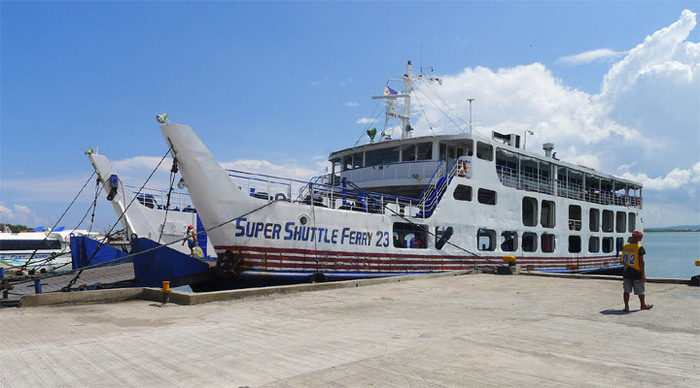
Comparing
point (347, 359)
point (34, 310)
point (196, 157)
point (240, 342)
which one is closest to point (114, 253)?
point (196, 157)

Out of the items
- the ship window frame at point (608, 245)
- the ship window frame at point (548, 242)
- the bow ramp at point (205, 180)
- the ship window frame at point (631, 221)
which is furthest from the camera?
the ship window frame at point (631, 221)

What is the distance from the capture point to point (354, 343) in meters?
5.84

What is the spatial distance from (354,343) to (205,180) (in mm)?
6724

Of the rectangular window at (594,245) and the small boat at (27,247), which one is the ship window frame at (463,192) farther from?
the small boat at (27,247)

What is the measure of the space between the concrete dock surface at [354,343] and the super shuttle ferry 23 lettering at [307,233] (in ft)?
6.69

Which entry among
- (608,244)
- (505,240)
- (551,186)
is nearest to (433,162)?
(505,240)

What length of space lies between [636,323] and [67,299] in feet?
31.3

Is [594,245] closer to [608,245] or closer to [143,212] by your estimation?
[608,245]

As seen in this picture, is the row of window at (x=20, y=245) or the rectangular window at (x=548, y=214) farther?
the row of window at (x=20, y=245)

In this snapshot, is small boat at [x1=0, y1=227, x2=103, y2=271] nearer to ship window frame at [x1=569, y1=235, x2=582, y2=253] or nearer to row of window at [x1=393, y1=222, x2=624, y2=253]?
row of window at [x1=393, y1=222, x2=624, y2=253]

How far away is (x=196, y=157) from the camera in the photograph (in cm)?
1119

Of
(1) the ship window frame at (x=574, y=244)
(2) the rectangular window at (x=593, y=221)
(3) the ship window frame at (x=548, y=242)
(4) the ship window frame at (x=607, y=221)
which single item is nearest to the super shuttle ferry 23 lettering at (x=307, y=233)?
(3) the ship window frame at (x=548, y=242)

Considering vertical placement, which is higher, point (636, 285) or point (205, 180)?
point (205, 180)

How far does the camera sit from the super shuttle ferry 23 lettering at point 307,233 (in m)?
11.4
